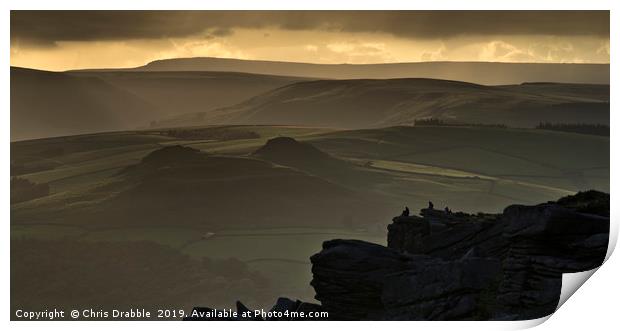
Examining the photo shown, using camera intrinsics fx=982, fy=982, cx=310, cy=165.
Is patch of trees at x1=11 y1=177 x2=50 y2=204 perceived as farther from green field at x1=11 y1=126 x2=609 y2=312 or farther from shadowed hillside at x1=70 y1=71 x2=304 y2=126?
shadowed hillside at x1=70 y1=71 x2=304 y2=126

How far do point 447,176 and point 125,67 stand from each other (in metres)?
13.2

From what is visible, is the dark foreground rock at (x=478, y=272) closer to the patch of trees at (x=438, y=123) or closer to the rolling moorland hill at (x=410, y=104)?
the rolling moorland hill at (x=410, y=104)

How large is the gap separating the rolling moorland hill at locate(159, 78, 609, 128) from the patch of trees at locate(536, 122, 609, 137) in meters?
0.20

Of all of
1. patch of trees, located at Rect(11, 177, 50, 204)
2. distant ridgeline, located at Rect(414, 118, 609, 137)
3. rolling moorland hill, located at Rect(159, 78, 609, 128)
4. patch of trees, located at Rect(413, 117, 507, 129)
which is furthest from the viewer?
patch of trees, located at Rect(413, 117, 507, 129)

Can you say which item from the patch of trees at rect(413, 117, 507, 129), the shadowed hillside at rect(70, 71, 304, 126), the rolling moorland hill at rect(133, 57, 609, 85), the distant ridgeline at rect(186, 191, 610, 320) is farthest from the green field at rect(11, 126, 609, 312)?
the distant ridgeline at rect(186, 191, 610, 320)

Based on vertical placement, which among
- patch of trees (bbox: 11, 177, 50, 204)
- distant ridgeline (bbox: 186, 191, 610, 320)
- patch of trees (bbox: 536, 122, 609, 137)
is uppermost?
patch of trees (bbox: 536, 122, 609, 137)

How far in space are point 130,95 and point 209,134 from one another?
112 inches

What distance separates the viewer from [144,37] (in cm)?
2905

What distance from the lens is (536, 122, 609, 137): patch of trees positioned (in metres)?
32.0

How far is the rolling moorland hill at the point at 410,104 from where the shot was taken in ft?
105

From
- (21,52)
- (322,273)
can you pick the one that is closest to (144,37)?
(21,52)

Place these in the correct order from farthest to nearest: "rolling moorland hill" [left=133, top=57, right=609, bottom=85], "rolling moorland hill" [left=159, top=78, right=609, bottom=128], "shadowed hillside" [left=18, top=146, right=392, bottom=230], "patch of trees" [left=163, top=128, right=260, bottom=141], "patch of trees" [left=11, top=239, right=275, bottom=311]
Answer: "shadowed hillside" [left=18, top=146, right=392, bottom=230], "rolling moorland hill" [left=159, top=78, right=609, bottom=128], "patch of trees" [left=163, top=128, right=260, bottom=141], "rolling moorland hill" [left=133, top=57, right=609, bottom=85], "patch of trees" [left=11, top=239, right=275, bottom=311]

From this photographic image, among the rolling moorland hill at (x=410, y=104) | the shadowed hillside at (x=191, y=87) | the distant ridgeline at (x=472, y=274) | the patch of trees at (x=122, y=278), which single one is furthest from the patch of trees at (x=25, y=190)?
the distant ridgeline at (x=472, y=274)
